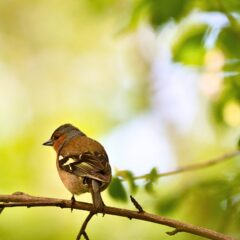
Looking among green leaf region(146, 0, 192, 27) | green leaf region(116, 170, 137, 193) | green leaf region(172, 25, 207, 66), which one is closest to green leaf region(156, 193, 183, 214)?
green leaf region(116, 170, 137, 193)


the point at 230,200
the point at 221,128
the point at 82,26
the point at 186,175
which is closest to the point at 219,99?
the point at 221,128

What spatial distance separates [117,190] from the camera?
13.2ft

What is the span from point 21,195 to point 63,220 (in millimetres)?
7192

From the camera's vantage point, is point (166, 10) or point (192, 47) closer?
point (166, 10)

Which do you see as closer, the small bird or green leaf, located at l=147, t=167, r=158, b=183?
green leaf, located at l=147, t=167, r=158, b=183

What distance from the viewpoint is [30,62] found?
Result: 50.8 ft

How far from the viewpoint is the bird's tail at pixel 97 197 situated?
11.5ft

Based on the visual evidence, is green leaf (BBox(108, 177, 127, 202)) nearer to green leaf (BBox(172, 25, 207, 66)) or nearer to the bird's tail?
the bird's tail

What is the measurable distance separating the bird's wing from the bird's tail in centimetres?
4

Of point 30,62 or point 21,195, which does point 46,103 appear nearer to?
point 30,62

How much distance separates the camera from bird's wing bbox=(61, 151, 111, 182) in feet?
14.1

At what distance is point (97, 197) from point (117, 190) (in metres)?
0.15

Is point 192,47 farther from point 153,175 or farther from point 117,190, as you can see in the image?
point 117,190

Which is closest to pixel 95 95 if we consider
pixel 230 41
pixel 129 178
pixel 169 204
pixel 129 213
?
pixel 230 41
